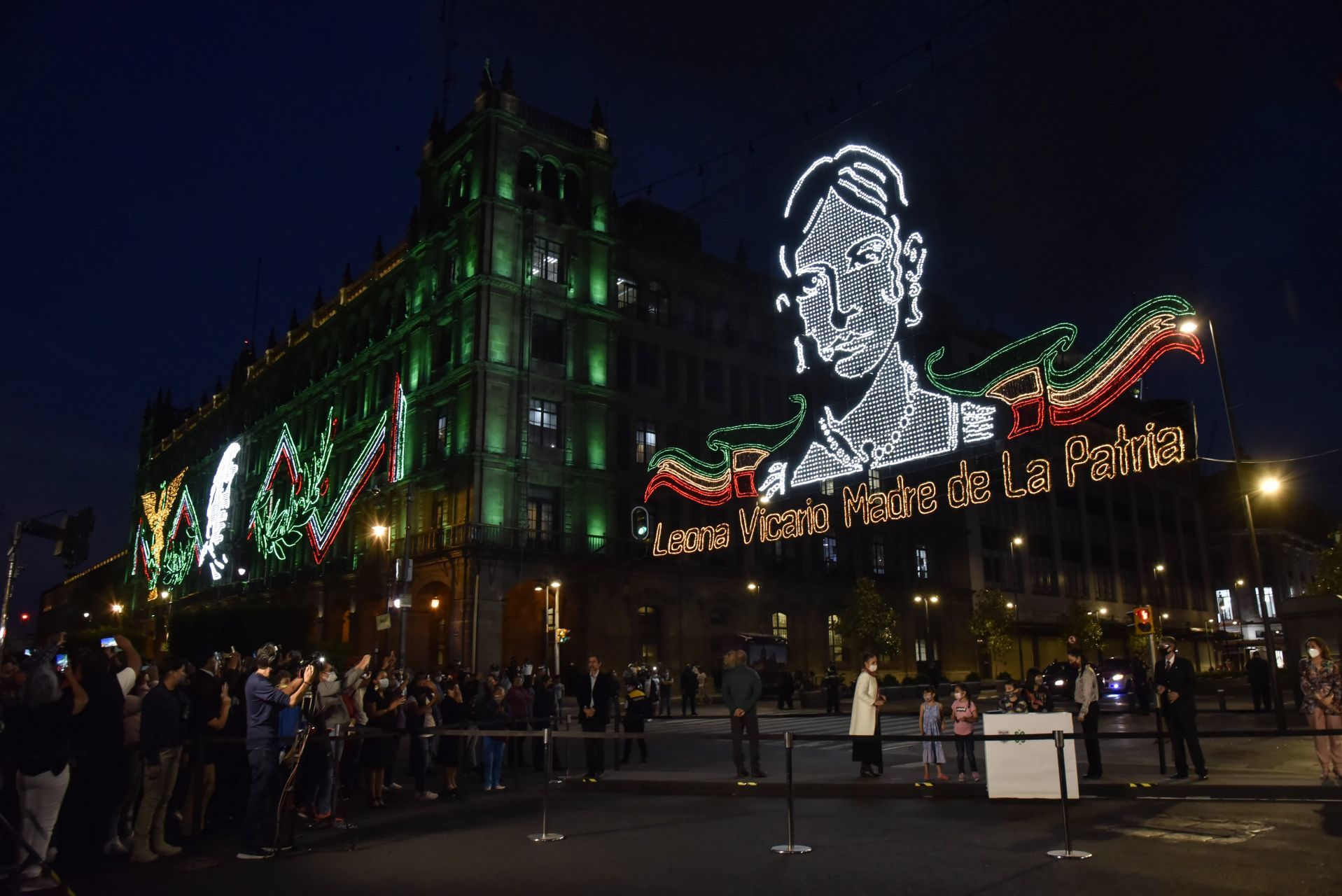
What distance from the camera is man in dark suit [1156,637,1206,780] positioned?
12.2 m

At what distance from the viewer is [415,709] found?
14.7 metres

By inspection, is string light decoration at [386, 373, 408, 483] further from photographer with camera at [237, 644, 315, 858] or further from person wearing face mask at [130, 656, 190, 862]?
photographer with camera at [237, 644, 315, 858]

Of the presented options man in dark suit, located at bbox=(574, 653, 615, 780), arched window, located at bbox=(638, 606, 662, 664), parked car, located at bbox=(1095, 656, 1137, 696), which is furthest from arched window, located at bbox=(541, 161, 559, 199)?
man in dark suit, located at bbox=(574, 653, 615, 780)

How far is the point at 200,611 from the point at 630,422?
24.7m

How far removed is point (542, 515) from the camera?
43.5m

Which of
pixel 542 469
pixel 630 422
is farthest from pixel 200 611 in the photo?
pixel 630 422

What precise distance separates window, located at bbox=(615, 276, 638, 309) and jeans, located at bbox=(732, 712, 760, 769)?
36.3m

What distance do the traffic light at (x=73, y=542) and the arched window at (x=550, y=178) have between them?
100 feet

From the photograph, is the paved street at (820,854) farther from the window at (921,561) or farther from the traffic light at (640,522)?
the window at (921,561)

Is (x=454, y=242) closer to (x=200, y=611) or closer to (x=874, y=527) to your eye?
(x=200, y=611)

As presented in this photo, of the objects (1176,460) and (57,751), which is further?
(1176,460)

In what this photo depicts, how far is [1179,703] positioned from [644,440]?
36.8 metres

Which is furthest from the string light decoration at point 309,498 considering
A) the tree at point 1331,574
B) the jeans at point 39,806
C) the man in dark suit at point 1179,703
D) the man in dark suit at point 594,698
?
the tree at point 1331,574

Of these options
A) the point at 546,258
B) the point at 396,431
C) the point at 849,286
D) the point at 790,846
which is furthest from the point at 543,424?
the point at 790,846
